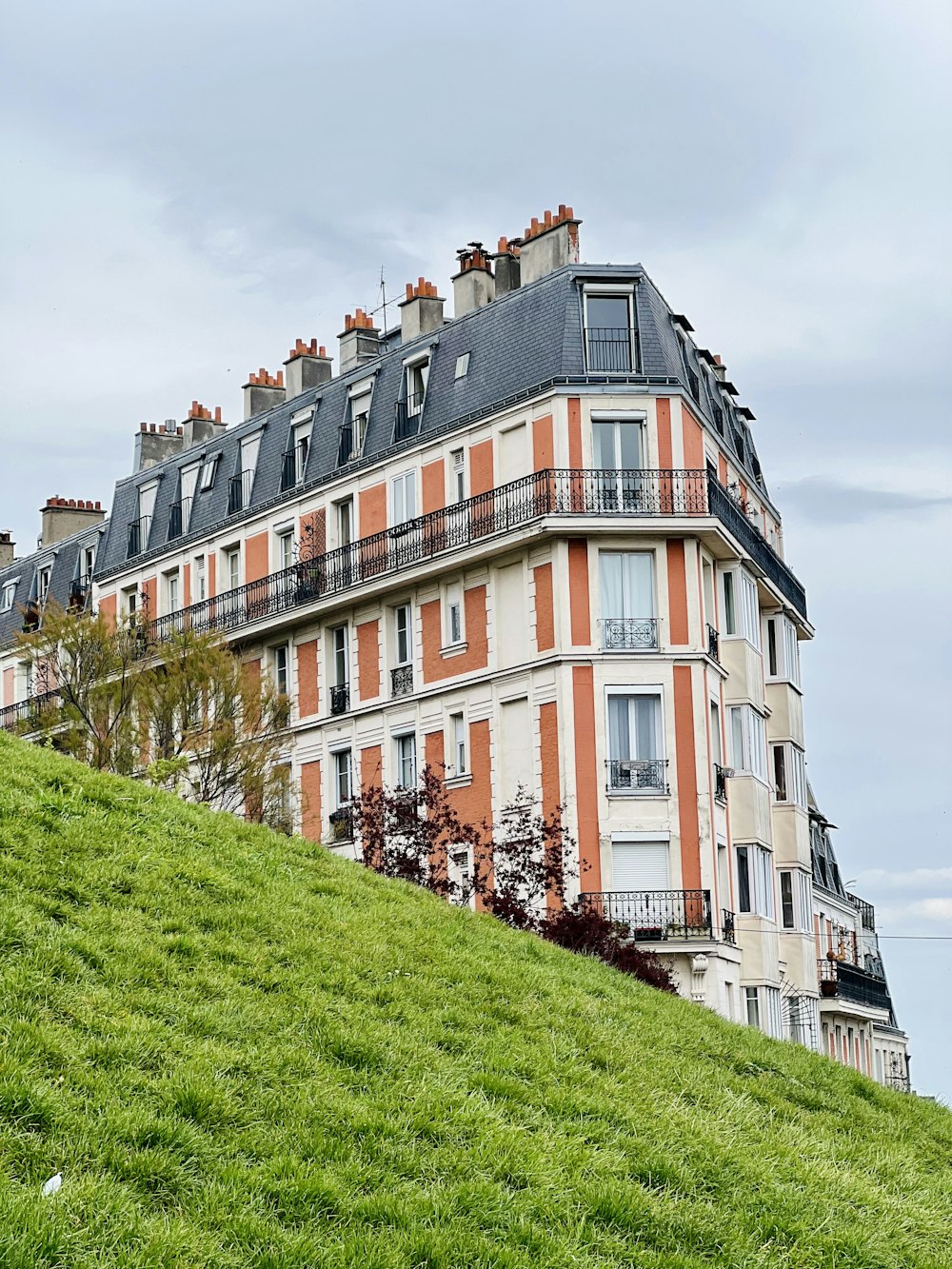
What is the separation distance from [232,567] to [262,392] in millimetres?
6545

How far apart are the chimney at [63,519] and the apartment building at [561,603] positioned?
18170 mm

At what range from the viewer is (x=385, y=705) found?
44.9m

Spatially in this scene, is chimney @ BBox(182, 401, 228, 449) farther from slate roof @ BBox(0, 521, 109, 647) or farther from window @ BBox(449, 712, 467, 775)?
window @ BBox(449, 712, 467, 775)

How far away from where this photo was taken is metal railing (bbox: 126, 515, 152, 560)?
57.1 meters

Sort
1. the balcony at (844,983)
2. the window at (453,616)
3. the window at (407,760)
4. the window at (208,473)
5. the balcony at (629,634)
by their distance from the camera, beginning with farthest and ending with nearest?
1. the window at (208,473)
2. the balcony at (844,983)
3. the window at (407,760)
4. the window at (453,616)
5. the balcony at (629,634)

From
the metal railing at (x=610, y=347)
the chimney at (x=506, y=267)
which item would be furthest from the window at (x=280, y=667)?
the metal railing at (x=610, y=347)

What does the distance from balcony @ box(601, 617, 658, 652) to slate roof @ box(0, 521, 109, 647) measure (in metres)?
25.3

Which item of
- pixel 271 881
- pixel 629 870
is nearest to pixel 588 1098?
pixel 271 881

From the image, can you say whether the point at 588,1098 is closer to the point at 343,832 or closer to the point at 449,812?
the point at 449,812

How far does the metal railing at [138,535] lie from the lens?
2247 inches

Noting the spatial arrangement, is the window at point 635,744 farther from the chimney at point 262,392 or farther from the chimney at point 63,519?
the chimney at point 63,519

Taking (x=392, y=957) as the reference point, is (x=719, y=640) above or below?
above

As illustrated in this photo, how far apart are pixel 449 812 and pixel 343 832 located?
14.7 meters

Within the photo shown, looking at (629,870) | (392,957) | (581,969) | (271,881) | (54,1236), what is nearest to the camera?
(54,1236)
